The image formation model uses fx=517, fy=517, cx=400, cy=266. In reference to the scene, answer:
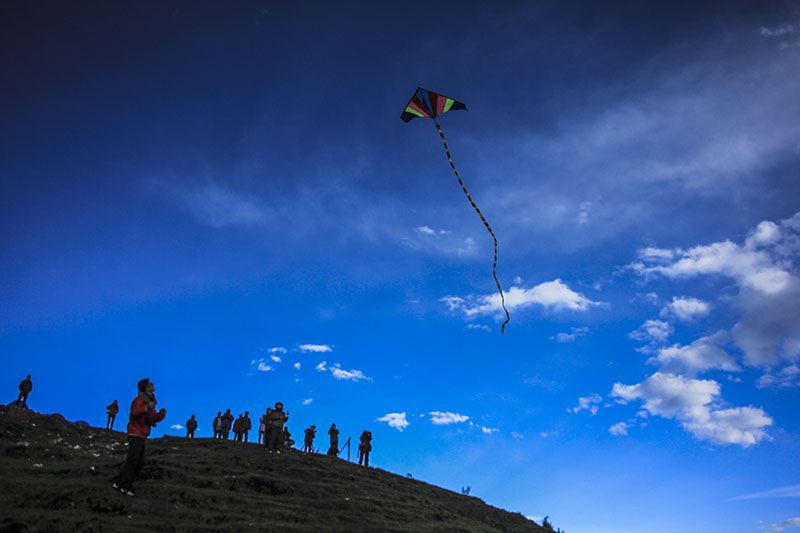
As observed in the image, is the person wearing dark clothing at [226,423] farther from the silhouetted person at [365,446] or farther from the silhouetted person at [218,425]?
the silhouetted person at [365,446]

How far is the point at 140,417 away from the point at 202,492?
2905mm

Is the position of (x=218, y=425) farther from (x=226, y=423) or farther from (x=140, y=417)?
(x=140, y=417)

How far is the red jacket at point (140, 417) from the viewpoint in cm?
1079

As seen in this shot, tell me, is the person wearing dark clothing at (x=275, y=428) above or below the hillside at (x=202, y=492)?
above

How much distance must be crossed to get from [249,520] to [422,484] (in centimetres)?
1342

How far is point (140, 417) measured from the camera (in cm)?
1085

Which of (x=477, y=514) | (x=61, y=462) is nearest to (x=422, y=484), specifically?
(x=477, y=514)

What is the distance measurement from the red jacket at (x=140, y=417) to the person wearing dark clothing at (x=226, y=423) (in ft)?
64.7

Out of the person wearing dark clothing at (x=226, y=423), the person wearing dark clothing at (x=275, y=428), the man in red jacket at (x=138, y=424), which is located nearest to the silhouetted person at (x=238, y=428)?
the person wearing dark clothing at (x=226, y=423)

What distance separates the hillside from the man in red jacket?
1.17 ft

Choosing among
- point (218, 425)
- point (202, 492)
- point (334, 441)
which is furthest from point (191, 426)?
point (202, 492)

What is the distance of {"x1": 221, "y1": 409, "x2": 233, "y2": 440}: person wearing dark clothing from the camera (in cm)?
2941

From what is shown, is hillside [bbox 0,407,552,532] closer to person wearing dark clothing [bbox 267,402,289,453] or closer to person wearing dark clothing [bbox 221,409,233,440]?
person wearing dark clothing [bbox 267,402,289,453]

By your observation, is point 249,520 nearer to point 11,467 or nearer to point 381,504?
point 381,504
